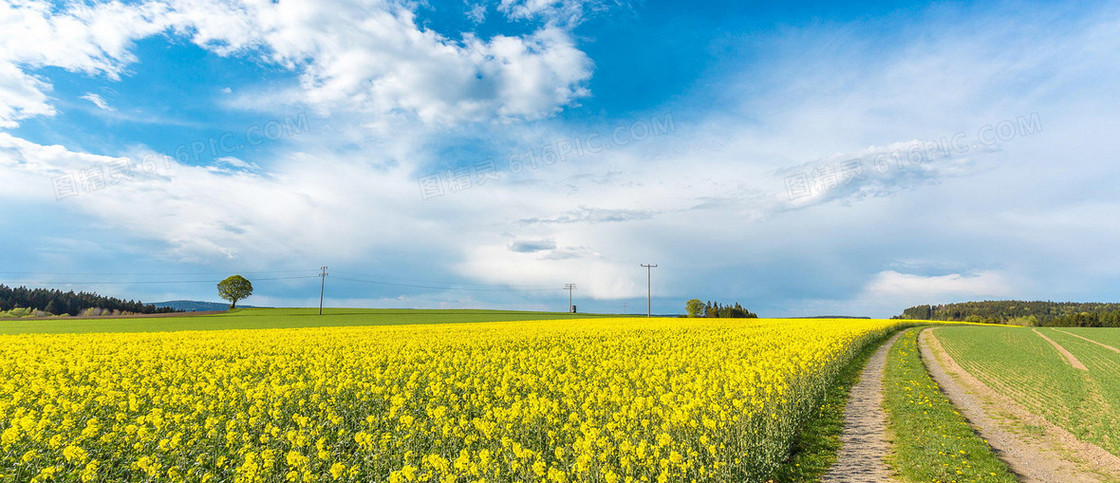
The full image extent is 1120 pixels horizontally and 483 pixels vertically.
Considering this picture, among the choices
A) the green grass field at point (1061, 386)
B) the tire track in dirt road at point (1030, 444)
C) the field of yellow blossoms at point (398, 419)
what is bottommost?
the tire track in dirt road at point (1030, 444)

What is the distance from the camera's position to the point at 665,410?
34.9 feet

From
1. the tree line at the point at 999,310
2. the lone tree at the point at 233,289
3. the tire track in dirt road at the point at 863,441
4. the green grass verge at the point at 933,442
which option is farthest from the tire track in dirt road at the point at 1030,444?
the tree line at the point at 999,310

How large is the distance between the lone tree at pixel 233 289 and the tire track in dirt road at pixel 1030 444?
121 metres

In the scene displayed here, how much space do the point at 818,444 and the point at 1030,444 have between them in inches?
199

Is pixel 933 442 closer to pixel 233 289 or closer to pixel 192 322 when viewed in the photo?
pixel 192 322

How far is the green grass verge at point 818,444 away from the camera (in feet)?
29.3

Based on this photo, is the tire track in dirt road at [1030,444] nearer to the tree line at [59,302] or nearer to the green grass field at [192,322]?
the green grass field at [192,322]

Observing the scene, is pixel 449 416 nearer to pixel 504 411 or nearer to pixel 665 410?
pixel 504 411

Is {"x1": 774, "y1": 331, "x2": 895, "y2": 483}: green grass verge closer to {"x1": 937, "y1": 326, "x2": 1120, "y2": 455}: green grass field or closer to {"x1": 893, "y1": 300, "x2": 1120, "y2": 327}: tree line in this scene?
{"x1": 937, "y1": 326, "x2": 1120, "y2": 455}: green grass field

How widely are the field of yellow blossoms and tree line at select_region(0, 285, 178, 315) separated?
10748cm

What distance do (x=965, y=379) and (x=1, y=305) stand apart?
481 feet

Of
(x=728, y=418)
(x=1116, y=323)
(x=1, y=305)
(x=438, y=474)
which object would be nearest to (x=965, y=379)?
(x=728, y=418)

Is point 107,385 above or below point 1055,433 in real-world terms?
above

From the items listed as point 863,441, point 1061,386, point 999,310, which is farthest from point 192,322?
point 999,310
